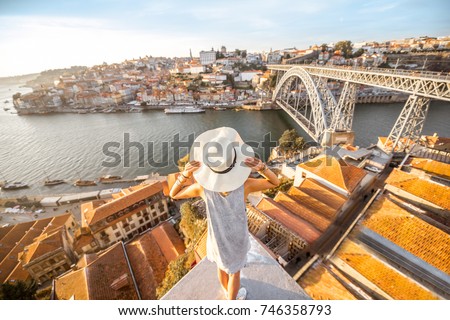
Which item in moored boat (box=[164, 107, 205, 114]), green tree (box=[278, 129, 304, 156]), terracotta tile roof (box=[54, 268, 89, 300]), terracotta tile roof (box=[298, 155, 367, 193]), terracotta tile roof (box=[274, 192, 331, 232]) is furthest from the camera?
moored boat (box=[164, 107, 205, 114])

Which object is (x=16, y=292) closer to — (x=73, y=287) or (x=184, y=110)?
(x=73, y=287)

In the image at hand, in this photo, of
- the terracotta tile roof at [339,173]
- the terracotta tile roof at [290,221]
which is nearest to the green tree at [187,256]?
the terracotta tile roof at [290,221]

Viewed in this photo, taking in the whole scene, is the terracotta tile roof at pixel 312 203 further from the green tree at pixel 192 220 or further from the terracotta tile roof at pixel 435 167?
the terracotta tile roof at pixel 435 167

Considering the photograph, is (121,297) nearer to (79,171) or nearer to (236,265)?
(236,265)

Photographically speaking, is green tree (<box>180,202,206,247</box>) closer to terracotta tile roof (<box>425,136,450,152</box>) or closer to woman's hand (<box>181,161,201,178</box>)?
woman's hand (<box>181,161,201,178</box>)

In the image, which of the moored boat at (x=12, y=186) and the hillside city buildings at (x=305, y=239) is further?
the moored boat at (x=12, y=186)

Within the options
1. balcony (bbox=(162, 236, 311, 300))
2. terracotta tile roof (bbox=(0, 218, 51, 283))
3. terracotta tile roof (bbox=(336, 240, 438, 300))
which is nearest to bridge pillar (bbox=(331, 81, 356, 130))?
terracotta tile roof (bbox=(336, 240, 438, 300))

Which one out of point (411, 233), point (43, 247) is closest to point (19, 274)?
point (43, 247)
